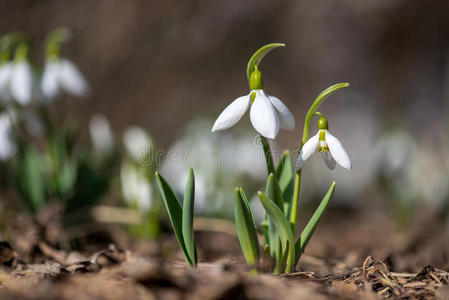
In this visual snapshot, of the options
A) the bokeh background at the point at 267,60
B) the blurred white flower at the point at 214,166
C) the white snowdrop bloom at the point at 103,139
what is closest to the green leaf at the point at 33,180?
the white snowdrop bloom at the point at 103,139

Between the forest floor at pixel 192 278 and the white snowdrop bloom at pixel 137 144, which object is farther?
the white snowdrop bloom at pixel 137 144

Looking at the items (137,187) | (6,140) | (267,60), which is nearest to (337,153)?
(137,187)

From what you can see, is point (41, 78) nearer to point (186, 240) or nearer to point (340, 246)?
point (186, 240)

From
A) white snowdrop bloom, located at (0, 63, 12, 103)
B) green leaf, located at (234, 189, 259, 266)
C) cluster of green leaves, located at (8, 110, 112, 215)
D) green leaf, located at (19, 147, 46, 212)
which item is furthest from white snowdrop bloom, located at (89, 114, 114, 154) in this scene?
green leaf, located at (234, 189, 259, 266)

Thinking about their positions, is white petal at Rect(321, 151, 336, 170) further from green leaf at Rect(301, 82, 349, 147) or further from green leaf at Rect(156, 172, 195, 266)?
green leaf at Rect(156, 172, 195, 266)

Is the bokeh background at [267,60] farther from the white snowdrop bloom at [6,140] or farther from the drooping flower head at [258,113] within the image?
the drooping flower head at [258,113]

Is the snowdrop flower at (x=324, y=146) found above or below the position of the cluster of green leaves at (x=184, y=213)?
above
